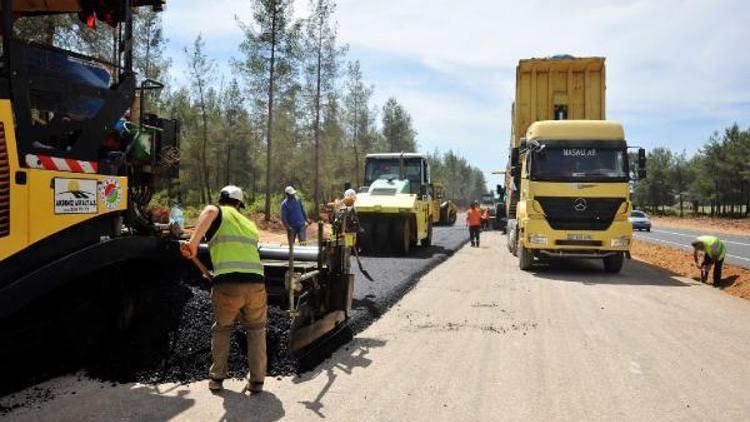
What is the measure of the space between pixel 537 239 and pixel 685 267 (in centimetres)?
509

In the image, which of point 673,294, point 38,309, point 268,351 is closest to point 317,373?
point 268,351

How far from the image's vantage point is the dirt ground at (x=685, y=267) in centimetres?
1060

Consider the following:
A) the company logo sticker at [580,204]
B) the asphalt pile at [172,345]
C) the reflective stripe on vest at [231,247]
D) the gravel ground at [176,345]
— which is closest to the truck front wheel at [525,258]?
the company logo sticker at [580,204]

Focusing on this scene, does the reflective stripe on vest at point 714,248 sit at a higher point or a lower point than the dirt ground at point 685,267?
higher

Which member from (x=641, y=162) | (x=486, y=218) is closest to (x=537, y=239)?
(x=641, y=162)

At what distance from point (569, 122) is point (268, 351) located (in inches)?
346

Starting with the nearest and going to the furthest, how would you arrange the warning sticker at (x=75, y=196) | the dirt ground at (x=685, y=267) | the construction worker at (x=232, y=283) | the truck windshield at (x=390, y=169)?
1. the warning sticker at (x=75, y=196)
2. the construction worker at (x=232, y=283)
3. the dirt ground at (x=685, y=267)
4. the truck windshield at (x=390, y=169)

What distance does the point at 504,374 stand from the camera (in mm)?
5090

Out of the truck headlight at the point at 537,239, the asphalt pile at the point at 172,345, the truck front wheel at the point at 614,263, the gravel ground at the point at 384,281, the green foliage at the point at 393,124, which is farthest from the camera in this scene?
the green foliage at the point at 393,124

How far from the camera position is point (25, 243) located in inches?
145

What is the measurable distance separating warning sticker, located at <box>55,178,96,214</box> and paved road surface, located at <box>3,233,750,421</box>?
143 centimetres

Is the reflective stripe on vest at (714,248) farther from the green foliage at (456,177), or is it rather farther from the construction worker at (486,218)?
the green foliage at (456,177)

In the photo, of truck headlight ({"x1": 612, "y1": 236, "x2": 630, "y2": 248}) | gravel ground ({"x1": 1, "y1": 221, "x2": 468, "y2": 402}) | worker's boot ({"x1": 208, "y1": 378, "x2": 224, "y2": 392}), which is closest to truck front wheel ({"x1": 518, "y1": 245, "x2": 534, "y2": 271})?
truck headlight ({"x1": 612, "y1": 236, "x2": 630, "y2": 248})

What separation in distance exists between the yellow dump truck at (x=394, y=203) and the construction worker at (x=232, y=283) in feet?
30.2
